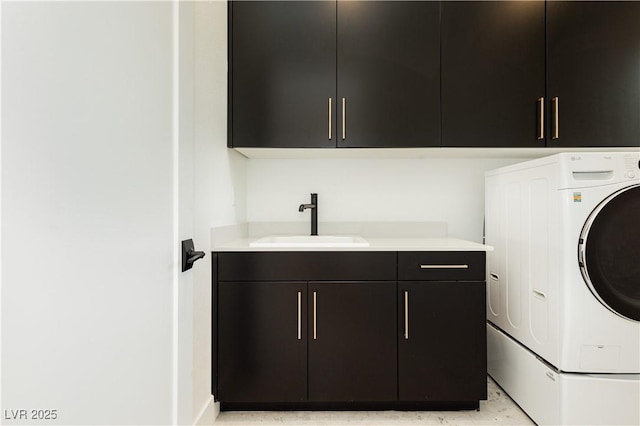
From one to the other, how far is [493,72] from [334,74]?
0.85 meters

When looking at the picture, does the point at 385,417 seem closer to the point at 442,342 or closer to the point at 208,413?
the point at 442,342

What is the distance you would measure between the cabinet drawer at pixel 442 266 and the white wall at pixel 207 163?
94cm

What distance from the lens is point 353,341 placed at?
1748mm

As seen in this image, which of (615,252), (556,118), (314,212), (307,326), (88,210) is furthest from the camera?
(314,212)

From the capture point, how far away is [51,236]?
1.95 ft

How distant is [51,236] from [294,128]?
4.79ft

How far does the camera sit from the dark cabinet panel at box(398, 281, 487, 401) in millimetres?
1731

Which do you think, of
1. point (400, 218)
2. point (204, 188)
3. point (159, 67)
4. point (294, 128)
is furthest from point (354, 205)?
point (159, 67)

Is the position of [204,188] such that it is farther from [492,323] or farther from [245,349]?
[492,323]

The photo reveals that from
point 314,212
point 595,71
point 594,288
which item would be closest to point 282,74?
point 314,212

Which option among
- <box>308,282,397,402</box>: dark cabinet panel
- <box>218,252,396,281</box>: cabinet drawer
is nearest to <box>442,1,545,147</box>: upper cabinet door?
<box>218,252,396,281</box>: cabinet drawer

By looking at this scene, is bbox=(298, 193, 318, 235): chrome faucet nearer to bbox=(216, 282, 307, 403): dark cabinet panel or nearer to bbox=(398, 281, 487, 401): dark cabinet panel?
bbox=(216, 282, 307, 403): dark cabinet panel

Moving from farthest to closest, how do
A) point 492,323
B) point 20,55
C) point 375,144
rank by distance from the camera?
point 492,323 < point 375,144 < point 20,55

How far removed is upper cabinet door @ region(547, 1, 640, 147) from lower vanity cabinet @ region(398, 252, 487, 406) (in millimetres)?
921
